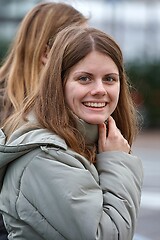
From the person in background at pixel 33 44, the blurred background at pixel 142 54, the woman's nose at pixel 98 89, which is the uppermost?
the woman's nose at pixel 98 89

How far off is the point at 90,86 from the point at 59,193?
0.41m

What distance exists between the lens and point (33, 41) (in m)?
3.59

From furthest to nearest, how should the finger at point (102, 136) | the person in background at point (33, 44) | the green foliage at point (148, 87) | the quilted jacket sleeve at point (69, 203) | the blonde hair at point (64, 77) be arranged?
the green foliage at point (148, 87), the person in background at point (33, 44), the finger at point (102, 136), the blonde hair at point (64, 77), the quilted jacket sleeve at point (69, 203)

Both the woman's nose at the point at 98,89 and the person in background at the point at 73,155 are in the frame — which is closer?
the person in background at the point at 73,155

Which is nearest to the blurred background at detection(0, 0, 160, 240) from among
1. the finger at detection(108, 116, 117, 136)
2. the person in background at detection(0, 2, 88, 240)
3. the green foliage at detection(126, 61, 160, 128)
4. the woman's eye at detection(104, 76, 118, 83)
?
the green foliage at detection(126, 61, 160, 128)

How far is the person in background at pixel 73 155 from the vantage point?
91.0 inches

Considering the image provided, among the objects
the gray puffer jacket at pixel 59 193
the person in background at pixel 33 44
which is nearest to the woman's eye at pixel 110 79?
the gray puffer jacket at pixel 59 193

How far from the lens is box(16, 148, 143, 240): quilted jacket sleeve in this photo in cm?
229

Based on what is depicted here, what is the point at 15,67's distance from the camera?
3.55m

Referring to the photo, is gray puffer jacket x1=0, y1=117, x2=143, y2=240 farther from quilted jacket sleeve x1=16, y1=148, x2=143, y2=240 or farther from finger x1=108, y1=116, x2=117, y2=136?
finger x1=108, y1=116, x2=117, y2=136

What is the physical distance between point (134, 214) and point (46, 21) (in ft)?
4.79

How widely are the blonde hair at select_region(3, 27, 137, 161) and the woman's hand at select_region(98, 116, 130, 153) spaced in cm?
7

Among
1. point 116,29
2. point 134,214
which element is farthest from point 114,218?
point 116,29

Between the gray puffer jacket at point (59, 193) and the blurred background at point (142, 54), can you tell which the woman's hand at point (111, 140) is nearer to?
the gray puffer jacket at point (59, 193)
